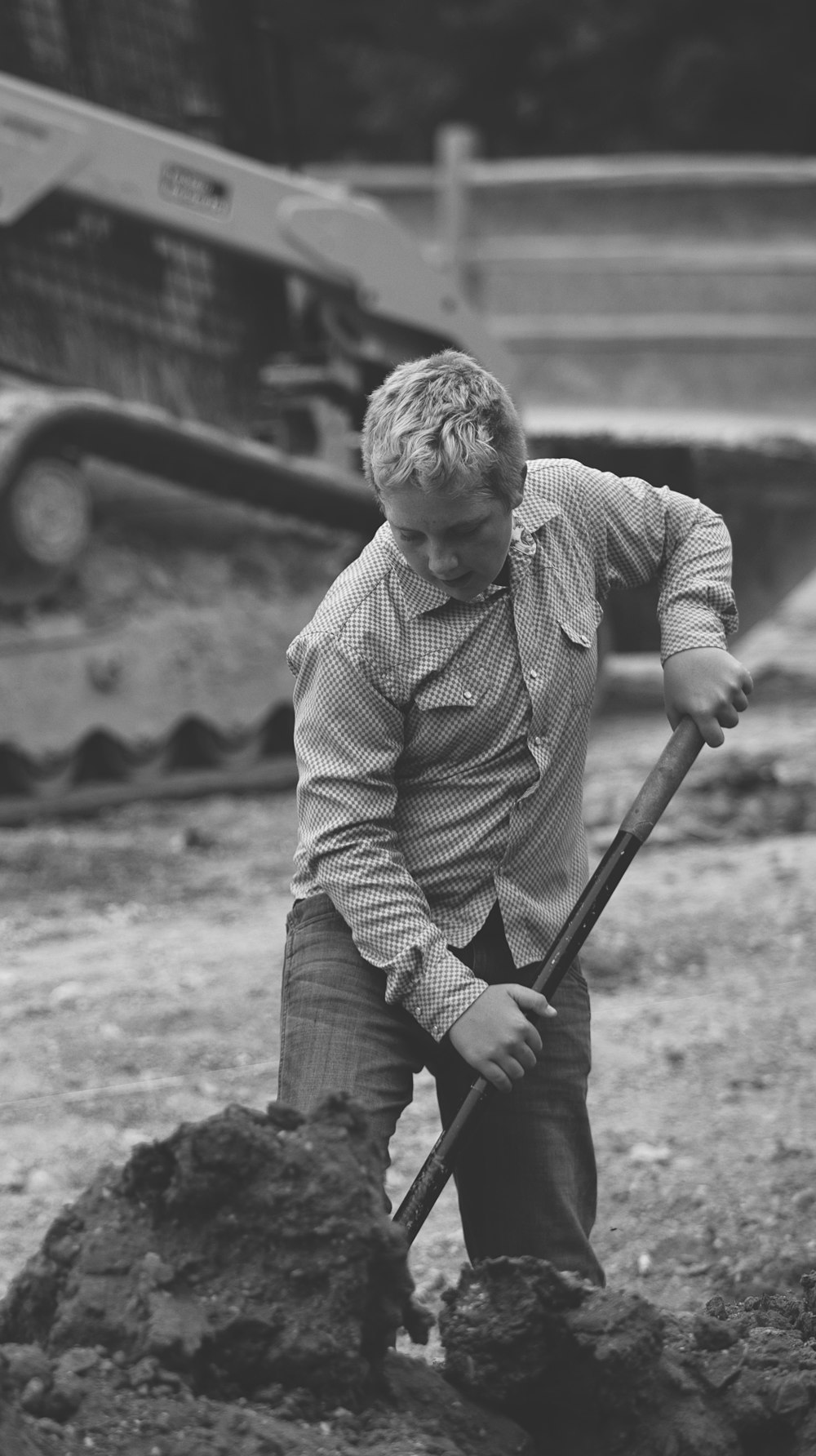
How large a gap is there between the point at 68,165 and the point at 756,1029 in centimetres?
417

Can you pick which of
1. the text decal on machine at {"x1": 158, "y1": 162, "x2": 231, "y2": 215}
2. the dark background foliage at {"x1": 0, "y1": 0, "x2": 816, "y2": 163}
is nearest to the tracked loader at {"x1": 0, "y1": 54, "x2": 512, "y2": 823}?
the text decal on machine at {"x1": 158, "y1": 162, "x2": 231, "y2": 215}

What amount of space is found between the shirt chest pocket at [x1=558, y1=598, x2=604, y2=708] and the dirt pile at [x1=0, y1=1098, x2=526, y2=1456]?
66cm

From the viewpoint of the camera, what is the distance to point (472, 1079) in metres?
2.75

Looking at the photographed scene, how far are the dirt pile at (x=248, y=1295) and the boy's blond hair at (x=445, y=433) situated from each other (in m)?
0.76

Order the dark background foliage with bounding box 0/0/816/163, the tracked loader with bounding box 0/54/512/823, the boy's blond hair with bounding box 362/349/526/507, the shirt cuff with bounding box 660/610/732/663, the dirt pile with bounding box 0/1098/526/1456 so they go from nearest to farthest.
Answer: the dirt pile with bounding box 0/1098/526/1456, the boy's blond hair with bounding box 362/349/526/507, the shirt cuff with bounding box 660/610/732/663, the tracked loader with bounding box 0/54/512/823, the dark background foliage with bounding box 0/0/816/163

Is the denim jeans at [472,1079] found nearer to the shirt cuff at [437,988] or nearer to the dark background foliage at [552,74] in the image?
the shirt cuff at [437,988]

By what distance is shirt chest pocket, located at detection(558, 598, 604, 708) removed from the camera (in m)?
2.68

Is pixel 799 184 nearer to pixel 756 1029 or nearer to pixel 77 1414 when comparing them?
pixel 756 1029

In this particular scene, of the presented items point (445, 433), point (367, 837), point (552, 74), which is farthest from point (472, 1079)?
point (552, 74)

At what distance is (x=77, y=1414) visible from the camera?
218 centimetres

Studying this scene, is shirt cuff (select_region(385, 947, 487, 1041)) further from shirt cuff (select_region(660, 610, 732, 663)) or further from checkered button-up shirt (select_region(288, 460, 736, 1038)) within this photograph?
shirt cuff (select_region(660, 610, 732, 663))

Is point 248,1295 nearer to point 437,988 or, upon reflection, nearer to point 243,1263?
point 243,1263

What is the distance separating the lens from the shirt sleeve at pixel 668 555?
2.79 meters

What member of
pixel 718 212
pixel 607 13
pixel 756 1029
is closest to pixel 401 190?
pixel 718 212
